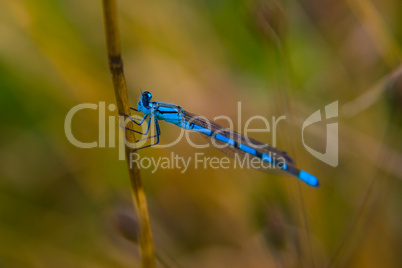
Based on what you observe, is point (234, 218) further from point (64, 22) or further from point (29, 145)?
point (64, 22)

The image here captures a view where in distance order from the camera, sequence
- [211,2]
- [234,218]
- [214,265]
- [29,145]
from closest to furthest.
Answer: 1. [214,265]
2. [234,218]
3. [29,145]
4. [211,2]

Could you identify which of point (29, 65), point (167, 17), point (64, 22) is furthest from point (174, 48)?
point (29, 65)

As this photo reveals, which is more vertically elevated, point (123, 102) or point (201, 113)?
point (201, 113)

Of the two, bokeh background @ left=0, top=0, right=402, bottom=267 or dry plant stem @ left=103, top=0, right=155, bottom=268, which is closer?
dry plant stem @ left=103, top=0, right=155, bottom=268

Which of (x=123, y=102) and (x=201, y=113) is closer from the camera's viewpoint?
(x=123, y=102)
